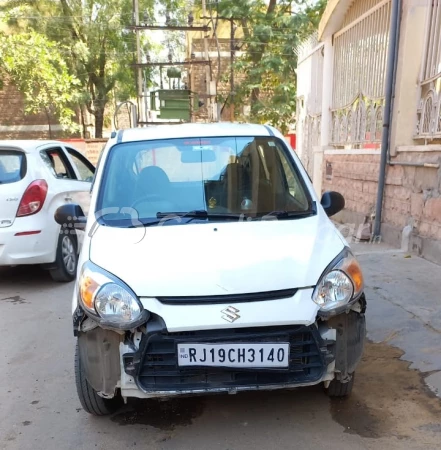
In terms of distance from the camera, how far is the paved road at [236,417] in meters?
2.43

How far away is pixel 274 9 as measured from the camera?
1653cm

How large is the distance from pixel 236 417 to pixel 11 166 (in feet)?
12.2

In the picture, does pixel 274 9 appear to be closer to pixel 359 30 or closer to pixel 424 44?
pixel 359 30

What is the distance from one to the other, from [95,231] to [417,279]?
12.1 ft

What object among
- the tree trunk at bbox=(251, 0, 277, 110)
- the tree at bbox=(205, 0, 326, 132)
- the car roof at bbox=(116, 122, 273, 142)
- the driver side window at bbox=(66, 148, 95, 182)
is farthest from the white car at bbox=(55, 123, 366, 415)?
the tree trunk at bbox=(251, 0, 277, 110)

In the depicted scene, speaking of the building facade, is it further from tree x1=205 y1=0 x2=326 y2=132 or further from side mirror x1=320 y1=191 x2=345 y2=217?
tree x1=205 y1=0 x2=326 y2=132

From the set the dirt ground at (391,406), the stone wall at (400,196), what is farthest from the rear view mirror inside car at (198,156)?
the stone wall at (400,196)

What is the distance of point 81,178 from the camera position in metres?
5.97

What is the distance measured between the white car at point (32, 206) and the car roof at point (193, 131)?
178 centimetres

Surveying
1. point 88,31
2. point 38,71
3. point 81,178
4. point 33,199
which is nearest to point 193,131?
point 33,199

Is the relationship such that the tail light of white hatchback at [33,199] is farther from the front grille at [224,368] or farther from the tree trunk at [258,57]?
the tree trunk at [258,57]

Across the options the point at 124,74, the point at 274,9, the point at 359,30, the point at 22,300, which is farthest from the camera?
the point at 124,74

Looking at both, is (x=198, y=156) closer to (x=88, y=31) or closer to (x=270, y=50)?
(x=270, y=50)

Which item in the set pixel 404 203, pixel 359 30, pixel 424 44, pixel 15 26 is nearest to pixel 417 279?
pixel 404 203
